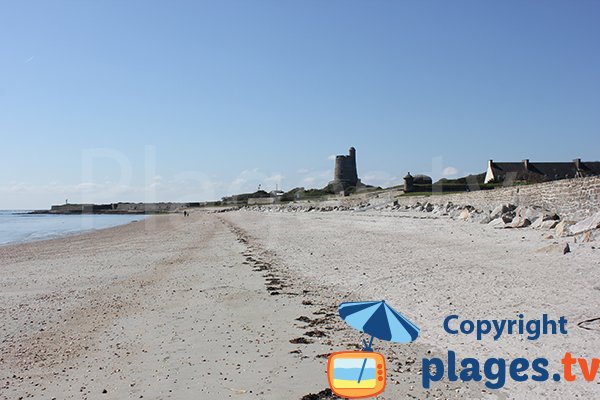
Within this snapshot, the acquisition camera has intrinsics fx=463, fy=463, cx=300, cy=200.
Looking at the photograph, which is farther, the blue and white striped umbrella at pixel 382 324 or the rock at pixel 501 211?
the rock at pixel 501 211

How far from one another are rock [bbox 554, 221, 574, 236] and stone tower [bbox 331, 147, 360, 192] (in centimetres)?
6048

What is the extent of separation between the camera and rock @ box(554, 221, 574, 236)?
983 centimetres

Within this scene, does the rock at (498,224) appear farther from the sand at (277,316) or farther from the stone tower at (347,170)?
the stone tower at (347,170)

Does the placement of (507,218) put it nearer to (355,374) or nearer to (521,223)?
(521,223)

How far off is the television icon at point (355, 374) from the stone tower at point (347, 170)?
222 ft

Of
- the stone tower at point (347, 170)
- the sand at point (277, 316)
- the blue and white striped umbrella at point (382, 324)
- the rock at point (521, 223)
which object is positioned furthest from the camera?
the stone tower at point (347, 170)

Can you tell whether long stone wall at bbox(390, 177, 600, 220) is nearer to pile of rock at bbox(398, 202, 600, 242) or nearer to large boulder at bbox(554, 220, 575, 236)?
Answer: pile of rock at bbox(398, 202, 600, 242)

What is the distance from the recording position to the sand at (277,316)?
437 cm

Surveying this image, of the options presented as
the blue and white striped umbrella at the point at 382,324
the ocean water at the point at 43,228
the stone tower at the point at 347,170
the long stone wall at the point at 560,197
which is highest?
the stone tower at the point at 347,170

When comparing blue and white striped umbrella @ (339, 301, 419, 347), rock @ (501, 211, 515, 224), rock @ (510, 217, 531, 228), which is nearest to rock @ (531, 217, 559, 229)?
rock @ (510, 217, 531, 228)

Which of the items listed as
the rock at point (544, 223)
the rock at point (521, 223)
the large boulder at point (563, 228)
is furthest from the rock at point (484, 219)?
the large boulder at point (563, 228)

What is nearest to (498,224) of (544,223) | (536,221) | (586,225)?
(536,221)

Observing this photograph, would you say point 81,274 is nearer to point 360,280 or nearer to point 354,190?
point 360,280

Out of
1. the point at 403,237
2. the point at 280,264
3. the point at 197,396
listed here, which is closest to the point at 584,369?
the point at 197,396
